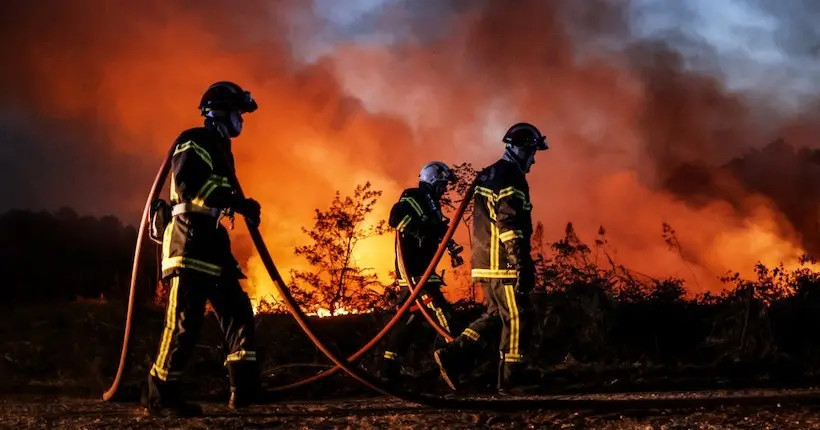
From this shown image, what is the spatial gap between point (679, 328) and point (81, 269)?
1873 cm

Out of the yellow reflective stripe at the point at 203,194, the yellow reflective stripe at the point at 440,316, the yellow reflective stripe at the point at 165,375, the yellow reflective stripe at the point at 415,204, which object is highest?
the yellow reflective stripe at the point at 415,204

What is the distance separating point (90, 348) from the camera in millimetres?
8758

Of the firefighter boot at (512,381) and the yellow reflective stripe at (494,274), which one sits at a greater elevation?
the yellow reflective stripe at (494,274)

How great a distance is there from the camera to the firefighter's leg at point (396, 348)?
685cm

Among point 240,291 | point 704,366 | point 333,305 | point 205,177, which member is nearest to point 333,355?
point 240,291

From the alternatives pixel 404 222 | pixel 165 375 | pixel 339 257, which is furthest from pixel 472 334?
pixel 339 257

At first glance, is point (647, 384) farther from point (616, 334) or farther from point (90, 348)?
point (90, 348)

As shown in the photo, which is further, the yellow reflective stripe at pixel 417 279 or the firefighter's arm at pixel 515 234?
the yellow reflective stripe at pixel 417 279

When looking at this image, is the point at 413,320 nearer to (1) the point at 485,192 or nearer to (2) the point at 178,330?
(1) the point at 485,192

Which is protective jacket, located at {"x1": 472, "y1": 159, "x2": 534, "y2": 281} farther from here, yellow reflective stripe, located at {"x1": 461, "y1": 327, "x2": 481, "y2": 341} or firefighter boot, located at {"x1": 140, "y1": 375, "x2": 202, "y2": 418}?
firefighter boot, located at {"x1": 140, "y1": 375, "x2": 202, "y2": 418}

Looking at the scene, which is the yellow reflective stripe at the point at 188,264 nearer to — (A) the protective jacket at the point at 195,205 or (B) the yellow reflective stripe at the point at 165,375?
(A) the protective jacket at the point at 195,205

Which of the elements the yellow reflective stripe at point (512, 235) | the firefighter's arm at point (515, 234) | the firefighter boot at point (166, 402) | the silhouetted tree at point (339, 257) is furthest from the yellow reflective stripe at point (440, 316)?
the silhouetted tree at point (339, 257)

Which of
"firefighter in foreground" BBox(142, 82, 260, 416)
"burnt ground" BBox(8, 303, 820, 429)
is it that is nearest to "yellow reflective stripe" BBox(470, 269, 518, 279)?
"burnt ground" BBox(8, 303, 820, 429)

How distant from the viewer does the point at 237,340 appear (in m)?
4.75
